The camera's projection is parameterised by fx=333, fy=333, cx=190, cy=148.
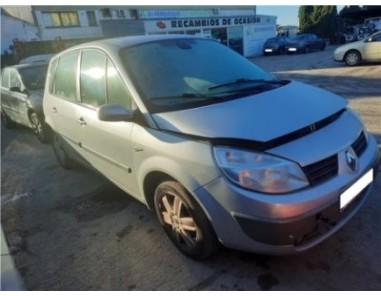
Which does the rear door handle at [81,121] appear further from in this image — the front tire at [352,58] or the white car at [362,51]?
the front tire at [352,58]

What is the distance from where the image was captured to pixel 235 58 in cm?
322

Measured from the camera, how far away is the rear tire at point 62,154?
430cm

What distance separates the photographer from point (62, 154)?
452cm

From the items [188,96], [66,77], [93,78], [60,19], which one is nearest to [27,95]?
[66,77]

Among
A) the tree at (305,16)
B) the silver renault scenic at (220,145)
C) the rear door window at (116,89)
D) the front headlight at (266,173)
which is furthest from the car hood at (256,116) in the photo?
the tree at (305,16)

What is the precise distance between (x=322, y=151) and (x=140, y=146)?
4.18 feet

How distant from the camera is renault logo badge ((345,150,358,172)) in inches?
83.4

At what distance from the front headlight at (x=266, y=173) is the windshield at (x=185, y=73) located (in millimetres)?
679

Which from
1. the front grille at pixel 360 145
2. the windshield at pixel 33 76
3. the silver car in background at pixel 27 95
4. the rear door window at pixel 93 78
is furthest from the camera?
the windshield at pixel 33 76

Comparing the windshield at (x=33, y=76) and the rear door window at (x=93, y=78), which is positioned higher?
the rear door window at (x=93, y=78)

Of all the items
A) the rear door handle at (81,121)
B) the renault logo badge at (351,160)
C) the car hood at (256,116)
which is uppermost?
the car hood at (256,116)

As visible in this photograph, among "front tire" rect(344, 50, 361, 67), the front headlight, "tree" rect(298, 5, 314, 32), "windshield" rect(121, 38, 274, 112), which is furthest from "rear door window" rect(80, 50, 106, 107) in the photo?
"tree" rect(298, 5, 314, 32)
